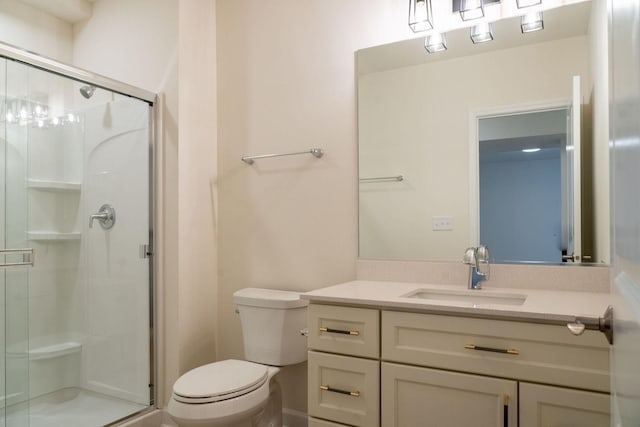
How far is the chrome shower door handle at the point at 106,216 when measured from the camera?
2.47 m

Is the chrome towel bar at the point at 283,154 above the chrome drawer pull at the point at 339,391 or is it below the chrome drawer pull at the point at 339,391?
above

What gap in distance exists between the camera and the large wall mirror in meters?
1.66

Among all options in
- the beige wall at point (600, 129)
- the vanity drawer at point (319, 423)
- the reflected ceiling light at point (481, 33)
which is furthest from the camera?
the reflected ceiling light at point (481, 33)

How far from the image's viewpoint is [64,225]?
8.18 feet

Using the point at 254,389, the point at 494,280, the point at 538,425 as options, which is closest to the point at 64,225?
the point at 254,389

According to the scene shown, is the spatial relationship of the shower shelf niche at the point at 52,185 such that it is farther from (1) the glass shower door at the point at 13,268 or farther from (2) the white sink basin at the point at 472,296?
(2) the white sink basin at the point at 472,296

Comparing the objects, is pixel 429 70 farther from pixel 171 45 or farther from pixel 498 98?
pixel 171 45

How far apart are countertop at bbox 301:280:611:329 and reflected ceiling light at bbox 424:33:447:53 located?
1.06m

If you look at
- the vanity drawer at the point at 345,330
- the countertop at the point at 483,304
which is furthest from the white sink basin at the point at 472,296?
the vanity drawer at the point at 345,330

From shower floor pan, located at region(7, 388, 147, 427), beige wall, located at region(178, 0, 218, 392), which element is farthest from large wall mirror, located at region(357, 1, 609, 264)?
shower floor pan, located at region(7, 388, 147, 427)

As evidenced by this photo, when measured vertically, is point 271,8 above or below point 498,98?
above

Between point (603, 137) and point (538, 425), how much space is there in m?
0.96

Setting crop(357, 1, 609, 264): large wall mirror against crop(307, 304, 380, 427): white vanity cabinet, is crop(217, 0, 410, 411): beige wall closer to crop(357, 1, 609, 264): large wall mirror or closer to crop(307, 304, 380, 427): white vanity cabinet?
crop(357, 1, 609, 264): large wall mirror

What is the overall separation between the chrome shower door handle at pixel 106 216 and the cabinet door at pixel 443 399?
5.97ft
